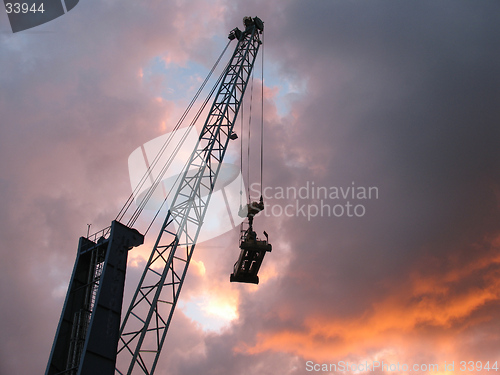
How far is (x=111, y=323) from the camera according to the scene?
94.6 ft

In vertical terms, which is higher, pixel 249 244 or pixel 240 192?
pixel 240 192

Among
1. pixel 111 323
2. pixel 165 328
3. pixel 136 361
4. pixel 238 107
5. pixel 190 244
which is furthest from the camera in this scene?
pixel 238 107

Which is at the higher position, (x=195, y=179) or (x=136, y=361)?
(x=195, y=179)

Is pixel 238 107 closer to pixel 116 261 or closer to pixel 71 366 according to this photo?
pixel 116 261

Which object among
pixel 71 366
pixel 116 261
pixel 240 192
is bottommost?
pixel 71 366

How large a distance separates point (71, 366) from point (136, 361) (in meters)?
3.95

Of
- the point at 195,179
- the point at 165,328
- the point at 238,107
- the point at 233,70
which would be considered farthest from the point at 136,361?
the point at 233,70

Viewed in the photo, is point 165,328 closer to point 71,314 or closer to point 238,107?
point 71,314

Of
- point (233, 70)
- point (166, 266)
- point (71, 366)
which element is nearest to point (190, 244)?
point (166, 266)

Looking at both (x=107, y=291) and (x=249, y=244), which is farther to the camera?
(x=249, y=244)

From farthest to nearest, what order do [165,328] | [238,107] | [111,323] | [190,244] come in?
[238,107]
[190,244]
[165,328]
[111,323]

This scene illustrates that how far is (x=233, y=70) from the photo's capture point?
142 feet

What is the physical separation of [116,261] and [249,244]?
8614 millimetres

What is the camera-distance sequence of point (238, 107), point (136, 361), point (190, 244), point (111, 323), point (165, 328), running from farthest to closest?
1. point (238, 107)
2. point (190, 244)
3. point (165, 328)
4. point (136, 361)
5. point (111, 323)
